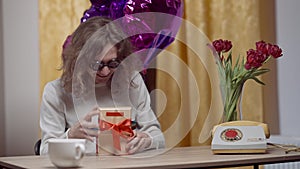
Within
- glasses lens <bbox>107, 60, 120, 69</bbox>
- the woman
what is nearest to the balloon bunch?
the woman

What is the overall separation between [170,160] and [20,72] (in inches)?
49.2

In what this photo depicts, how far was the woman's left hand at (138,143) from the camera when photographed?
186 centimetres

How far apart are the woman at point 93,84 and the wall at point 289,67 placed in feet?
2.98

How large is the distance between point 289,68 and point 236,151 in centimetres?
110

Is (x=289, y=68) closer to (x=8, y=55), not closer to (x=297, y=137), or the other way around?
(x=297, y=137)

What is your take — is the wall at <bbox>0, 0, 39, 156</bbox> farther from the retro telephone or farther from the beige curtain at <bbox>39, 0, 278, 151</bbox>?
the retro telephone

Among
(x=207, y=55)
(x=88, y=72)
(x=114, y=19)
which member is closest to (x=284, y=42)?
(x=207, y=55)

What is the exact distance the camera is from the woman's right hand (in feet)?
6.03

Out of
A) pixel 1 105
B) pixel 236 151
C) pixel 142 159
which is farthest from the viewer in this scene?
pixel 1 105

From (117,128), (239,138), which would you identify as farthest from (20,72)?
(239,138)

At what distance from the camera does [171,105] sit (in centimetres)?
295

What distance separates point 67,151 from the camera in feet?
4.70

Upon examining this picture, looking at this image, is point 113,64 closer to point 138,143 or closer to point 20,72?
point 138,143

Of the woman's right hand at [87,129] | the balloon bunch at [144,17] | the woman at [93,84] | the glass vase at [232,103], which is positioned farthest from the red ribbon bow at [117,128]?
the balloon bunch at [144,17]
